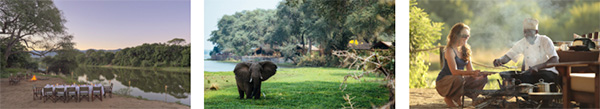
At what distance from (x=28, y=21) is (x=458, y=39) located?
7.46 meters

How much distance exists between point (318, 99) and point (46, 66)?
16.9ft

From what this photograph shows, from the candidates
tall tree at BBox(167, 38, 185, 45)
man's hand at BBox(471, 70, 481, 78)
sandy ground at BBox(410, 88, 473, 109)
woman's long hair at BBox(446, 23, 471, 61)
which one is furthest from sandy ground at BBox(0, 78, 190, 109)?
man's hand at BBox(471, 70, 481, 78)

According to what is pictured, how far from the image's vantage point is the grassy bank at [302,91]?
666cm

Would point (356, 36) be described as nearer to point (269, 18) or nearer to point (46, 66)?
point (269, 18)

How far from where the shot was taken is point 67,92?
24.5 ft

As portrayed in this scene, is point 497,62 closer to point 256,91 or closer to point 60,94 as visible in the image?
point 256,91

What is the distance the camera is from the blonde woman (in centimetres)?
522

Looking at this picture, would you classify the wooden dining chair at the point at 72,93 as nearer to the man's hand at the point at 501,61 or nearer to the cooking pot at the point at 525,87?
the man's hand at the point at 501,61

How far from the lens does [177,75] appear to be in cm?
820

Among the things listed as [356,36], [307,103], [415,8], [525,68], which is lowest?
[307,103]

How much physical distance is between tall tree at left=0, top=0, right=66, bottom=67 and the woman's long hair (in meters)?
6.84

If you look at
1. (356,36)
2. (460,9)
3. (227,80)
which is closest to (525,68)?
(460,9)

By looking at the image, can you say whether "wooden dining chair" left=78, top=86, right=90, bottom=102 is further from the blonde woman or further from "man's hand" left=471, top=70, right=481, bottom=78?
"man's hand" left=471, top=70, right=481, bottom=78

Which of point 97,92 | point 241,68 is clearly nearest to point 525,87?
point 241,68
